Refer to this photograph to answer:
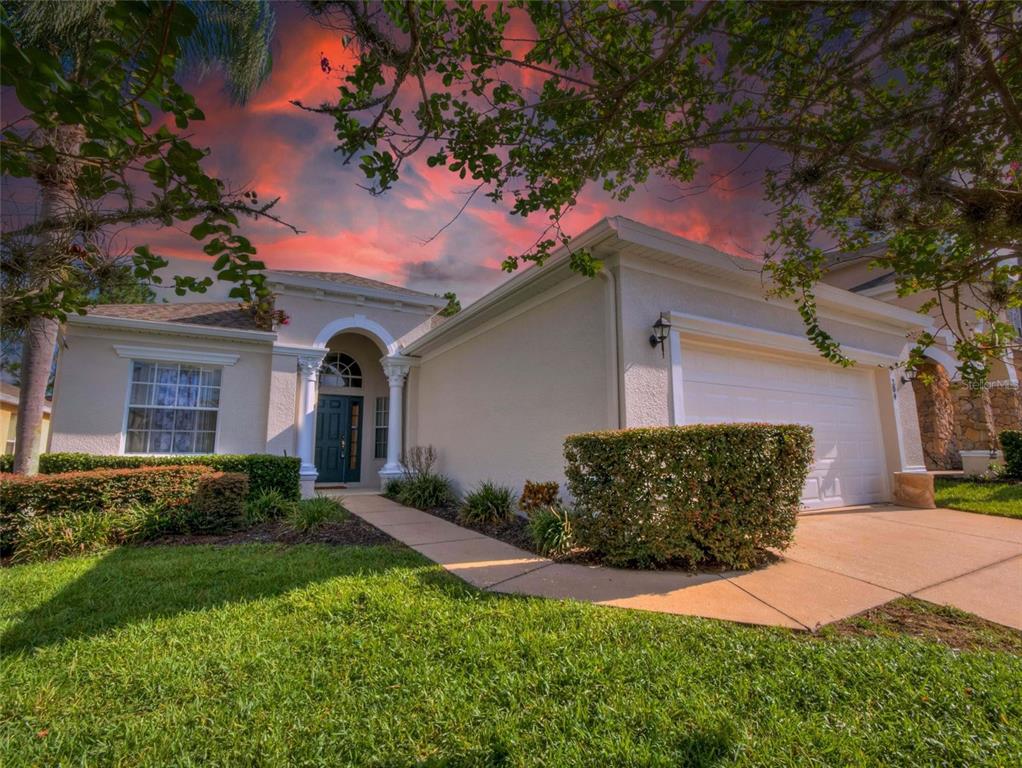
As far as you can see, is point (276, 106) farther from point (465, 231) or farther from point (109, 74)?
point (109, 74)

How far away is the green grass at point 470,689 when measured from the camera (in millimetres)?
1869

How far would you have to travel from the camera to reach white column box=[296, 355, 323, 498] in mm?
10258

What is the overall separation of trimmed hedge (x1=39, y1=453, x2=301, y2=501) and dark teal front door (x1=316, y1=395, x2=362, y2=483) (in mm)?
3589

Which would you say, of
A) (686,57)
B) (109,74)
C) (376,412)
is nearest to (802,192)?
(686,57)

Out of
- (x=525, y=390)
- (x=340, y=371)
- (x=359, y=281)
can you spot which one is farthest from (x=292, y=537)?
(x=359, y=281)

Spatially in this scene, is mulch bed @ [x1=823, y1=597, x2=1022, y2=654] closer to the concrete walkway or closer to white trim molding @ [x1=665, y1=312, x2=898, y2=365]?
the concrete walkway

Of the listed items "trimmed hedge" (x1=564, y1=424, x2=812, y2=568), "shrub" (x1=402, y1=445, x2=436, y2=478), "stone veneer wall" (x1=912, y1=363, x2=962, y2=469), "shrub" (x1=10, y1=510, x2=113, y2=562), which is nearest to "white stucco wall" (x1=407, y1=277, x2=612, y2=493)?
"shrub" (x1=402, y1=445, x2=436, y2=478)

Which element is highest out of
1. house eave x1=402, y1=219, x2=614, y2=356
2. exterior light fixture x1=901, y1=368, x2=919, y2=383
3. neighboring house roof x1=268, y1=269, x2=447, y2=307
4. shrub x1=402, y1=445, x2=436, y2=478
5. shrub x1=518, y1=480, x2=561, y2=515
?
neighboring house roof x1=268, y1=269, x2=447, y2=307

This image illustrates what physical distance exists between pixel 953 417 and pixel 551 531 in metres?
13.2

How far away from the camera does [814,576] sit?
395 centimetres

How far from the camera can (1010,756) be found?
1781 millimetres

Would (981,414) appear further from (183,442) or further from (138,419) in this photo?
(138,419)

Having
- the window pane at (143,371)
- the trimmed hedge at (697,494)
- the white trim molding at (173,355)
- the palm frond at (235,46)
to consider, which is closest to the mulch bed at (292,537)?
the trimmed hedge at (697,494)

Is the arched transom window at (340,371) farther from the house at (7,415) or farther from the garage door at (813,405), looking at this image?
the house at (7,415)
